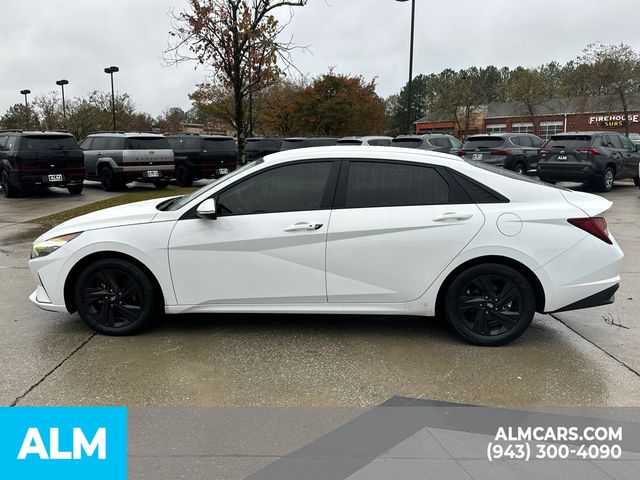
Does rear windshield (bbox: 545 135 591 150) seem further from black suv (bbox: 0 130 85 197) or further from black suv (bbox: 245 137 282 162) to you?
black suv (bbox: 0 130 85 197)

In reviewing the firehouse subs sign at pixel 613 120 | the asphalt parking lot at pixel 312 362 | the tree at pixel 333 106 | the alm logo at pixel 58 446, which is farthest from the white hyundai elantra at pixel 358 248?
the firehouse subs sign at pixel 613 120

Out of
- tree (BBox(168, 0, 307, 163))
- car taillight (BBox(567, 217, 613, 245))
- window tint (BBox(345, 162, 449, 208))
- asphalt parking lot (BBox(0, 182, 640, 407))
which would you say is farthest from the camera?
tree (BBox(168, 0, 307, 163))

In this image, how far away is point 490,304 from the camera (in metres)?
4.32

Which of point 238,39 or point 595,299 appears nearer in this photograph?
point 595,299

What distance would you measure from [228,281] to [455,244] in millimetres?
1851

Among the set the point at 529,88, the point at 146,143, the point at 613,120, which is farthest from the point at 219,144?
the point at 613,120

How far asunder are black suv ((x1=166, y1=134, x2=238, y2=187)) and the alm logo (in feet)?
51.2

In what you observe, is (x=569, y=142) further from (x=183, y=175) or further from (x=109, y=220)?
(x=109, y=220)

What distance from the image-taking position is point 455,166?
14.5 feet

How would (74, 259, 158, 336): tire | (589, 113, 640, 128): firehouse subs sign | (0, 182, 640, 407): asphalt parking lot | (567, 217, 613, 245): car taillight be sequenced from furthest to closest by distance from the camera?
(589, 113, 640, 128): firehouse subs sign
(74, 259, 158, 336): tire
(567, 217, 613, 245): car taillight
(0, 182, 640, 407): asphalt parking lot

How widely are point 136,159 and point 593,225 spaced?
48.6 feet

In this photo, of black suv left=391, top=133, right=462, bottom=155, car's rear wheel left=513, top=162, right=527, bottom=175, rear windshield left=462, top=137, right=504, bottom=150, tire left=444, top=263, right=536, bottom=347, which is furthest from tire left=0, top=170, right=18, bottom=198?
car's rear wheel left=513, top=162, right=527, bottom=175

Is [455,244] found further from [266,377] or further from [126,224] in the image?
[126,224]

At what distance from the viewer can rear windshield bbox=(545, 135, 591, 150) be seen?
15.5m
